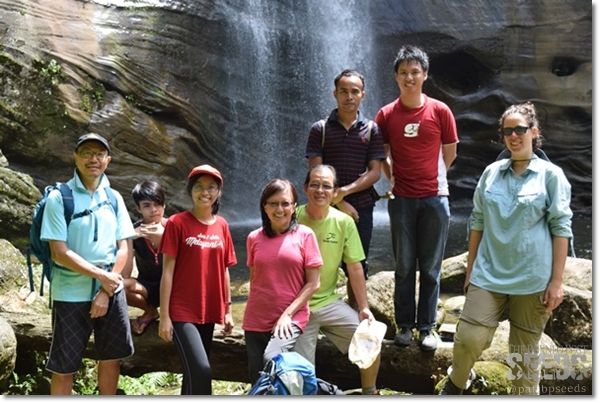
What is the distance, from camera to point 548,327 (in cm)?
520

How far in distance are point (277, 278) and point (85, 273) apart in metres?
1.10

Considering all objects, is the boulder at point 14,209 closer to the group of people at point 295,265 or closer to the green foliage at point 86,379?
the green foliage at point 86,379

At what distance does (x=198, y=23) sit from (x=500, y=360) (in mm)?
13248

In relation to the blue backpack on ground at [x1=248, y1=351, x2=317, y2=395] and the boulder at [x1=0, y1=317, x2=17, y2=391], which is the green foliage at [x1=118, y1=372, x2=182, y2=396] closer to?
the boulder at [x1=0, y1=317, x2=17, y2=391]

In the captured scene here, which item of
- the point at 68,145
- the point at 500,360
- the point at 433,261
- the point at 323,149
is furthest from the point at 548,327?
the point at 68,145

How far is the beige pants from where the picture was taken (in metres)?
3.47

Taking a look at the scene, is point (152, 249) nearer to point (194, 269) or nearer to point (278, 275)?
point (194, 269)

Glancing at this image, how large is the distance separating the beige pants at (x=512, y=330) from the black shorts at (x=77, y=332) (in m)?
2.04

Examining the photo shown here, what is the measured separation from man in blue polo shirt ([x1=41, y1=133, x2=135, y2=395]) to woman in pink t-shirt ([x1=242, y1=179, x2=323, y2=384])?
80 centimetres

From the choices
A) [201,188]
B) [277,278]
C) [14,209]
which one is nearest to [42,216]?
[201,188]

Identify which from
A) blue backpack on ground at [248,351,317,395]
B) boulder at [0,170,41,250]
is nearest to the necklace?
blue backpack on ground at [248,351,317,395]

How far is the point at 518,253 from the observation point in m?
3.43

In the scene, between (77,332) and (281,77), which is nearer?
(77,332)

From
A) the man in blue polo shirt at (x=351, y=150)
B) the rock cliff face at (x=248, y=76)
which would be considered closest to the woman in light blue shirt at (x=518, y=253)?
the man in blue polo shirt at (x=351, y=150)
